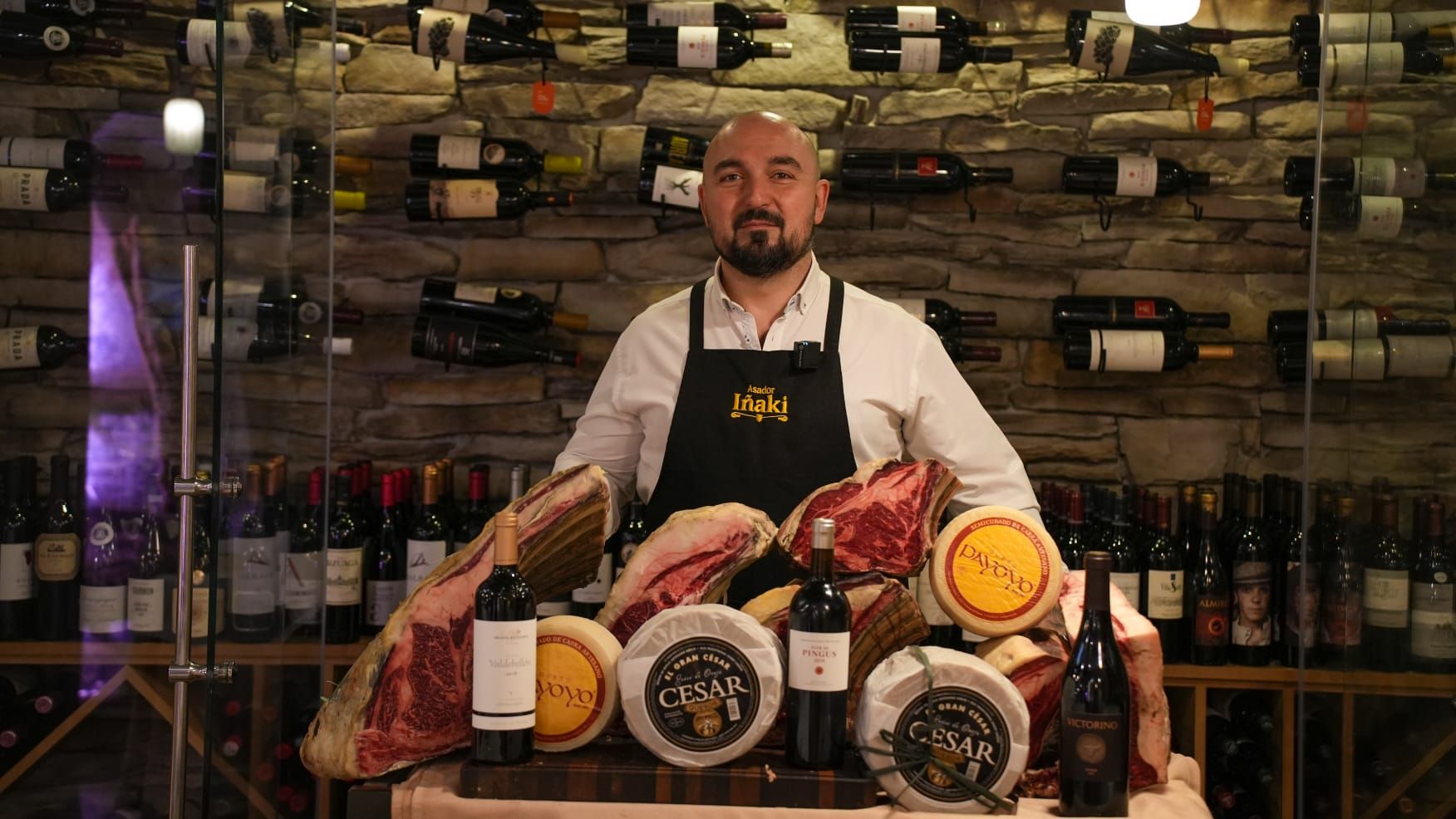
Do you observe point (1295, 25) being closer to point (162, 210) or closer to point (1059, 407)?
point (1059, 407)

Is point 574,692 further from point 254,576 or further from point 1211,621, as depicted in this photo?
point 1211,621

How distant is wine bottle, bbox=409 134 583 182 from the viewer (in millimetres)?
3715

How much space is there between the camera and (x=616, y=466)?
293 cm

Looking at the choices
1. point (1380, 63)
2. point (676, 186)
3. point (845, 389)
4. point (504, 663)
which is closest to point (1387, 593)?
point (1380, 63)

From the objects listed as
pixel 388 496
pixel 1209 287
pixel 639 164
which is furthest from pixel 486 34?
pixel 1209 287

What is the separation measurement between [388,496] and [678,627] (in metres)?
1.99

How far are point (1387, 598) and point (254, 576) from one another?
2091mm

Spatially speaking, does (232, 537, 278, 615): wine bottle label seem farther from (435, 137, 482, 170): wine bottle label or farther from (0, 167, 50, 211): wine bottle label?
(435, 137, 482, 170): wine bottle label

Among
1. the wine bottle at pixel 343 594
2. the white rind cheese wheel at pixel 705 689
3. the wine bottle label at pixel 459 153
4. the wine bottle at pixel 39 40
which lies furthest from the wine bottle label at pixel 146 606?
the wine bottle label at pixel 459 153

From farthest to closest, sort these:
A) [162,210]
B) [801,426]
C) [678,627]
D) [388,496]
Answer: [388,496] < [801,426] < [162,210] < [678,627]

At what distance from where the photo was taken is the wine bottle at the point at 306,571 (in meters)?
2.63

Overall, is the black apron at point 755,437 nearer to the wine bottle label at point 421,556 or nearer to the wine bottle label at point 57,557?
the wine bottle label at point 421,556

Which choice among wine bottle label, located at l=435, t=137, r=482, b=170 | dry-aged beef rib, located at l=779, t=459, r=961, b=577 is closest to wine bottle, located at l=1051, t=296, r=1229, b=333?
wine bottle label, located at l=435, t=137, r=482, b=170

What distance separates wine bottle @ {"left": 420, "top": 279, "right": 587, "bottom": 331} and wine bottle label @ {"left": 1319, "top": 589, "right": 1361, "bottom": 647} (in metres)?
2.06
